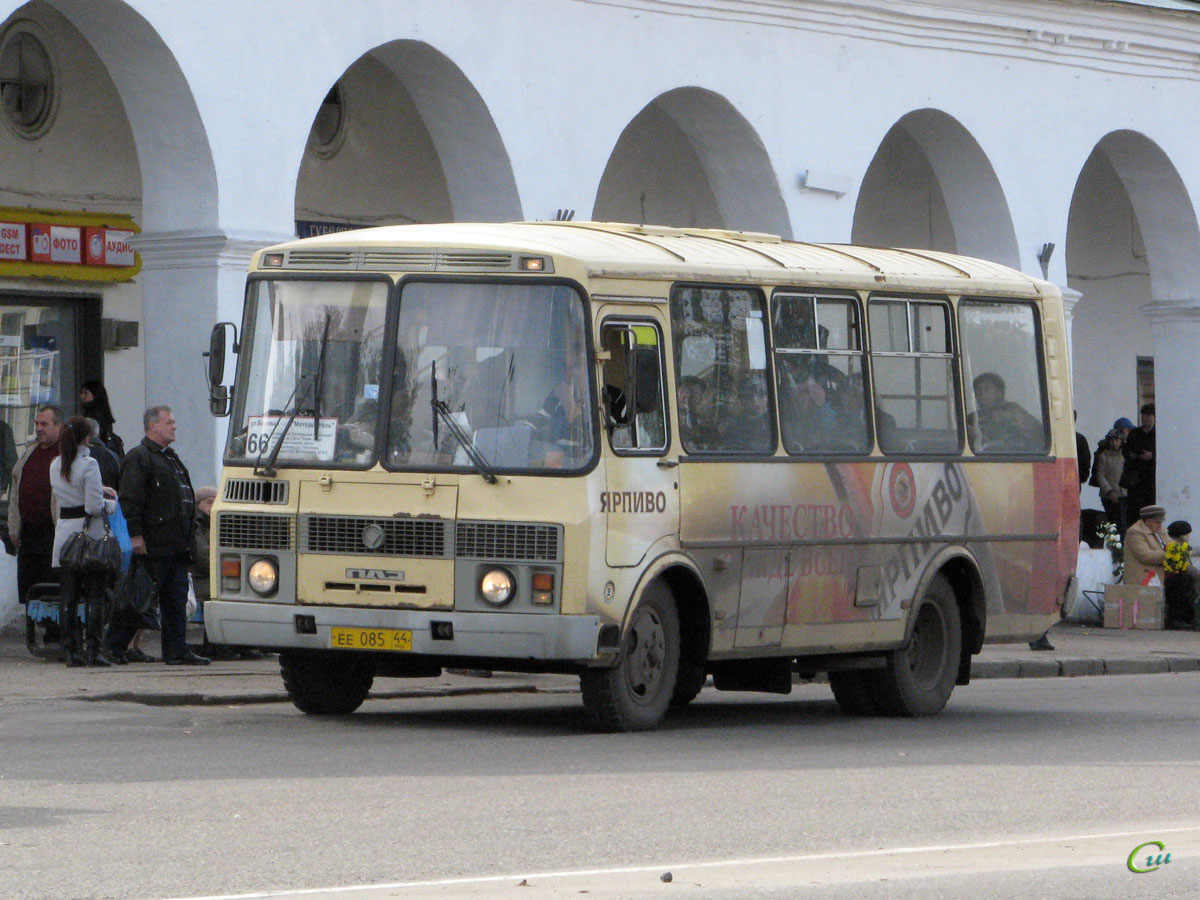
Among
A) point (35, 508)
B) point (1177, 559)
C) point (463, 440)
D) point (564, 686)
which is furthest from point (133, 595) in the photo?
point (1177, 559)

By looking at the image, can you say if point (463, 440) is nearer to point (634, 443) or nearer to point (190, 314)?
point (634, 443)

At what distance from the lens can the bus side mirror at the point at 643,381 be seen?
39.7 feet

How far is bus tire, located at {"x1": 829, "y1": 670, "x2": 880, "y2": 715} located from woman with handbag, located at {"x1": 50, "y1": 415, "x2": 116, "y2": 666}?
4745mm

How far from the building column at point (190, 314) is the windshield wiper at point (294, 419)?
496cm

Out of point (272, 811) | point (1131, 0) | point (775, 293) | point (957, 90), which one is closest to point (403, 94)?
point (957, 90)

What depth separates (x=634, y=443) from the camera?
12.4m

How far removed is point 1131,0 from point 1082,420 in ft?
22.2

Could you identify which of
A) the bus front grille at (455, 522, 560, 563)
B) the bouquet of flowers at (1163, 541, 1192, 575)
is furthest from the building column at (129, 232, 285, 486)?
the bouquet of flowers at (1163, 541, 1192, 575)

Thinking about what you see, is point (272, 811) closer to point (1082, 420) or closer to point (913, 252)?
point (913, 252)

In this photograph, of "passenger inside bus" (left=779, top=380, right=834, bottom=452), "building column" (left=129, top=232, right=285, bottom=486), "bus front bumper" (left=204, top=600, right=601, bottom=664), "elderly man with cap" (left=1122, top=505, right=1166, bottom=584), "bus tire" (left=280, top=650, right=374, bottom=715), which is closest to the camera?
"bus front bumper" (left=204, top=600, right=601, bottom=664)

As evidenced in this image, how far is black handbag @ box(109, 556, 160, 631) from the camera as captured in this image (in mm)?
15688

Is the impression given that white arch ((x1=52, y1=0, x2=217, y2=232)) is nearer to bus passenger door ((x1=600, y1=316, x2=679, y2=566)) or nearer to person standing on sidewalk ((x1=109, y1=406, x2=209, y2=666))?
person standing on sidewalk ((x1=109, y1=406, x2=209, y2=666))

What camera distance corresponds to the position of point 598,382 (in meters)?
12.2

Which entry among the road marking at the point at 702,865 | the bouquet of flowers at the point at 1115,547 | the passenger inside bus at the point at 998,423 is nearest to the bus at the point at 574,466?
the passenger inside bus at the point at 998,423
